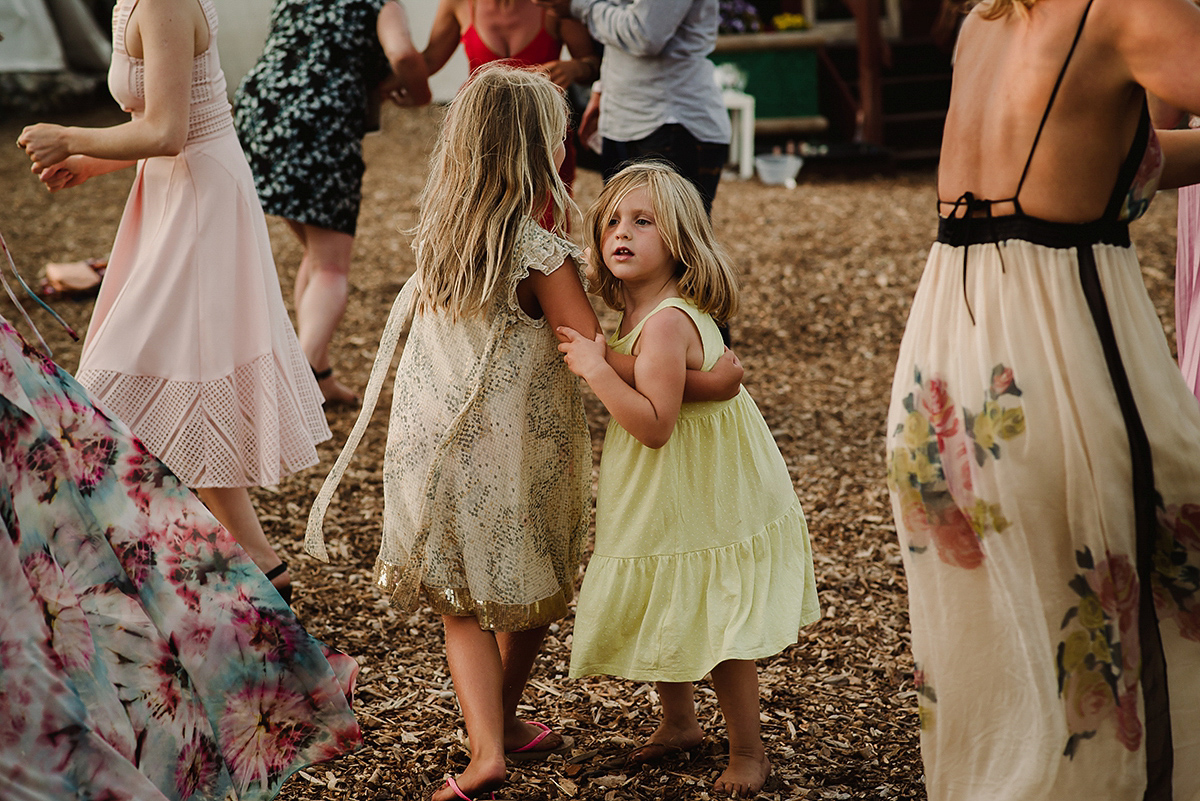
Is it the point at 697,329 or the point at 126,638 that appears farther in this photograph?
the point at 697,329

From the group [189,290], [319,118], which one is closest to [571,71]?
[319,118]

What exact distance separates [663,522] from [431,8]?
9.61m

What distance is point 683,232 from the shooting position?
6.97 ft

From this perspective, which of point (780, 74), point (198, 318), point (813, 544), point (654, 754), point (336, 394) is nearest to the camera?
point (654, 754)

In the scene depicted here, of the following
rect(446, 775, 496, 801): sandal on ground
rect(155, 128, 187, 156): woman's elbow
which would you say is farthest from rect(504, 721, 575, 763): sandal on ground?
rect(155, 128, 187, 156): woman's elbow

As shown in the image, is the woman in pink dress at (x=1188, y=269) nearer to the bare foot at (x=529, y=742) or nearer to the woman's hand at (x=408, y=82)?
the bare foot at (x=529, y=742)

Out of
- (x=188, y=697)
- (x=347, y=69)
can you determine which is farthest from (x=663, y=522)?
(x=347, y=69)

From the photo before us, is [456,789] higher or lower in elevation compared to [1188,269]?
lower

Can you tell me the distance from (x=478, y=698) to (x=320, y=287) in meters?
2.61

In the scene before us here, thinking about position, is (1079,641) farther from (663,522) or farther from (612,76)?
(612,76)

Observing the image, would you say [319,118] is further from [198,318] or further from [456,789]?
[456,789]

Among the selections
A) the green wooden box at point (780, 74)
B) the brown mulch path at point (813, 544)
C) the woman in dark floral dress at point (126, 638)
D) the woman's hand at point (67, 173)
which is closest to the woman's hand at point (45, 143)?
the woman's hand at point (67, 173)

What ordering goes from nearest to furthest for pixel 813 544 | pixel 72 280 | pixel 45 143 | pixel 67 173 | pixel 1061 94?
pixel 1061 94
pixel 45 143
pixel 67 173
pixel 813 544
pixel 72 280

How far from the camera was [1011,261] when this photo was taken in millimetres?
1656
